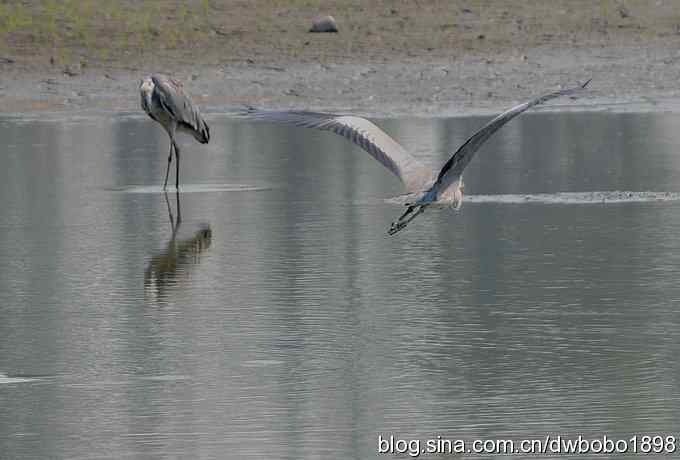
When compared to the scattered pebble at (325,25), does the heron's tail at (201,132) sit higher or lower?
lower

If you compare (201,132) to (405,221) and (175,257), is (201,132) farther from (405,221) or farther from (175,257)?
(405,221)

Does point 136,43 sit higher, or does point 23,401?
point 136,43

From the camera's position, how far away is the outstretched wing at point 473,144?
795 centimetres

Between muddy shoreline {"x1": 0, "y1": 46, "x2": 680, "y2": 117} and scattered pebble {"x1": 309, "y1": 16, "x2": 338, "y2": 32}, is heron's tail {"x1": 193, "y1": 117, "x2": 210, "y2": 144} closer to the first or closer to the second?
muddy shoreline {"x1": 0, "y1": 46, "x2": 680, "y2": 117}

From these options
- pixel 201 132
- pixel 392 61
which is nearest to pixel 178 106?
pixel 201 132

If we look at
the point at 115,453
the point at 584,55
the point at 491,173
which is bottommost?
the point at 115,453

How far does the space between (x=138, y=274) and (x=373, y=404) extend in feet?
12.5

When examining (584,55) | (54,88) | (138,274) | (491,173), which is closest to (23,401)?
(138,274)

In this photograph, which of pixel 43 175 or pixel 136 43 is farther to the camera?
pixel 136 43

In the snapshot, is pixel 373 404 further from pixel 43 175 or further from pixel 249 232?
pixel 43 175

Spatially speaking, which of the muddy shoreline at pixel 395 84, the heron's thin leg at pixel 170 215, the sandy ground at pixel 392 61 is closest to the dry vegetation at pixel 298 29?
the sandy ground at pixel 392 61

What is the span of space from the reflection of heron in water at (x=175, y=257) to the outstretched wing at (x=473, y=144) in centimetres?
233

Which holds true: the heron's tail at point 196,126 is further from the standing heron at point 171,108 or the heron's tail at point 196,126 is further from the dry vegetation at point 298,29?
the dry vegetation at point 298,29

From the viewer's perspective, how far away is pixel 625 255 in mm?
11141
